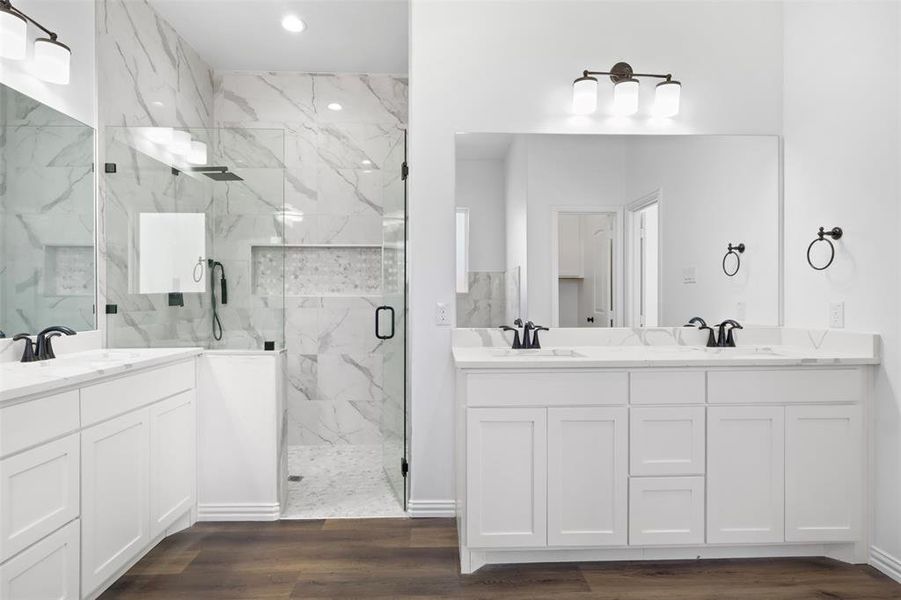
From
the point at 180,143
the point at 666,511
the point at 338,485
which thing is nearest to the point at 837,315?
the point at 666,511

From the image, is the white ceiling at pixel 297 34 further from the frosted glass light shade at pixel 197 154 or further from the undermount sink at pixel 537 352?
the undermount sink at pixel 537 352

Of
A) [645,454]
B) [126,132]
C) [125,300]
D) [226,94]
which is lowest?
[645,454]

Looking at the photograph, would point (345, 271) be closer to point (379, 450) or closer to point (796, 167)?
point (379, 450)

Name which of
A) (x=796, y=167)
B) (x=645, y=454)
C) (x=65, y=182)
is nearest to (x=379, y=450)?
(x=645, y=454)

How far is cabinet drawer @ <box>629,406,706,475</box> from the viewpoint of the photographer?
2078mm

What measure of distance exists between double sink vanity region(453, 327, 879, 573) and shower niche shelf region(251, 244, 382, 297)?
1913 mm

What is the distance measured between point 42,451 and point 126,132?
176cm

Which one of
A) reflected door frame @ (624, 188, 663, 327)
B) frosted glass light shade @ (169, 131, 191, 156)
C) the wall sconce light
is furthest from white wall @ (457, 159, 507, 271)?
frosted glass light shade @ (169, 131, 191, 156)

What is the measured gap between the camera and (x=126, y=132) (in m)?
2.62

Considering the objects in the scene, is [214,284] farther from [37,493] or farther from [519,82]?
[519,82]

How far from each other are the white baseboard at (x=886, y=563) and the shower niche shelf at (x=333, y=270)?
3.14 m

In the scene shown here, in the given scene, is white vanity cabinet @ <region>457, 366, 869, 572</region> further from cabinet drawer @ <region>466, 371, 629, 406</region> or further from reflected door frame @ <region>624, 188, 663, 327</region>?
reflected door frame @ <region>624, 188, 663, 327</region>

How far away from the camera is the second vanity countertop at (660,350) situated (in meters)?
2.08

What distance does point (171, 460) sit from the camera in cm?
230
